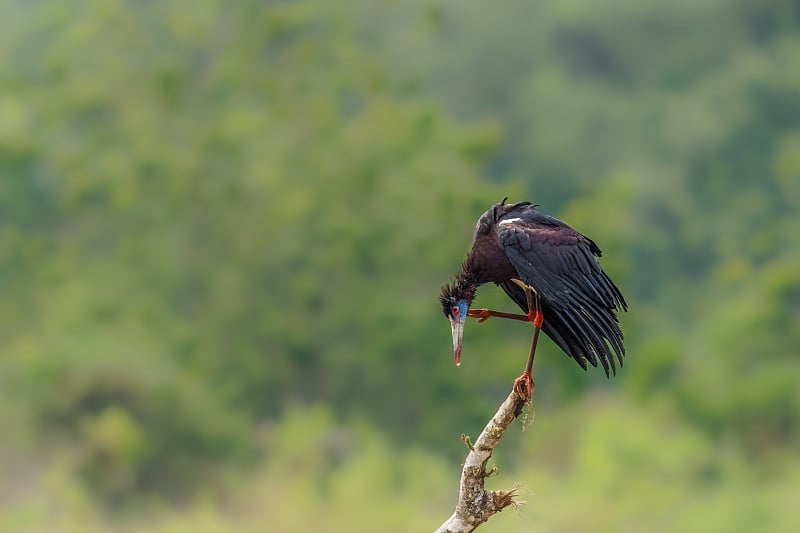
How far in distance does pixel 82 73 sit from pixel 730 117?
1490cm

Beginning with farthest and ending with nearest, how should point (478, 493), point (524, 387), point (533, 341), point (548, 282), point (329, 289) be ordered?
point (329, 289)
point (548, 282)
point (533, 341)
point (524, 387)
point (478, 493)

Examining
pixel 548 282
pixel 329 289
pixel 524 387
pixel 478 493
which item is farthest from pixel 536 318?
pixel 329 289

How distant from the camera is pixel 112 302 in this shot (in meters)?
27.3

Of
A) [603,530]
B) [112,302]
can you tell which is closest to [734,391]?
[603,530]

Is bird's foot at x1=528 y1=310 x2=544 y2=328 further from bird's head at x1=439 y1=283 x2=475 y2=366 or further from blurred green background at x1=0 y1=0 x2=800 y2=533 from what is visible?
blurred green background at x1=0 y1=0 x2=800 y2=533

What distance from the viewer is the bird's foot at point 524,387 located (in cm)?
700

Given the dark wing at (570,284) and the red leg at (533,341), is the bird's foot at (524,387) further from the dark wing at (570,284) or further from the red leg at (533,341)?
the dark wing at (570,284)

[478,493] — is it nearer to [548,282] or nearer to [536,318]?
[536,318]

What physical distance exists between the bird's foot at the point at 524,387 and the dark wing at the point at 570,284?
19.3 inches

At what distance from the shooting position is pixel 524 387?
7.02 metres

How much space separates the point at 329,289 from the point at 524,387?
778 inches

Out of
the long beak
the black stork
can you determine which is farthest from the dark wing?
the long beak

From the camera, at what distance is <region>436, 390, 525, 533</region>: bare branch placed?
6.82 m

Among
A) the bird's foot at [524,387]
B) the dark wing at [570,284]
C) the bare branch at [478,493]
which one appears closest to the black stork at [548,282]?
the dark wing at [570,284]
